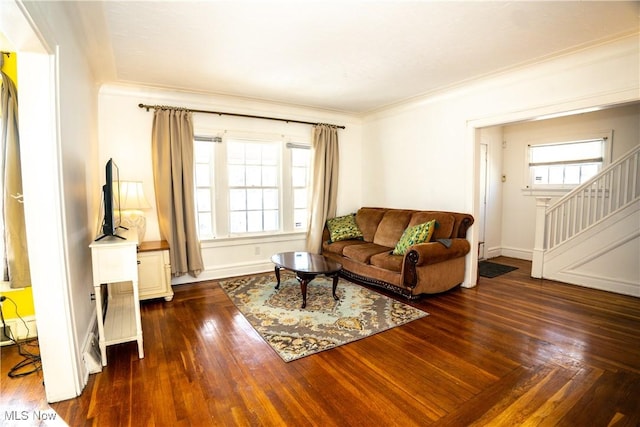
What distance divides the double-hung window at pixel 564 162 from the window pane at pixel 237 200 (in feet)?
15.8

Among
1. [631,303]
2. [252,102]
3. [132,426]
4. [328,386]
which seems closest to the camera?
[132,426]

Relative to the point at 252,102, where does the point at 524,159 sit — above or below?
below

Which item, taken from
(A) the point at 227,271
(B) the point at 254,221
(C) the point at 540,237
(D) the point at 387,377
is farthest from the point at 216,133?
(C) the point at 540,237

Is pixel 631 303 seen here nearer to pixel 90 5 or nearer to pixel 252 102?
pixel 252 102

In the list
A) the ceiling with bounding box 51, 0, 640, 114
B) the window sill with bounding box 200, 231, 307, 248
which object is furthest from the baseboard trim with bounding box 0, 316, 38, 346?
the ceiling with bounding box 51, 0, 640, 114

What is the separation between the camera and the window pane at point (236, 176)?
176 inches

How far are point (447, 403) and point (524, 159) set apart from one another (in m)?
4.98

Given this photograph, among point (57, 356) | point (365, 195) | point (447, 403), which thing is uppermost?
point (365, 195)

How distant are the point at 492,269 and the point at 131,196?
16.5ft

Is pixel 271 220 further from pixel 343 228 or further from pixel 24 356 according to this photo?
pixel 24 356

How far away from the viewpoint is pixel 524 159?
214 inches

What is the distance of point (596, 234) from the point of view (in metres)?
3.94

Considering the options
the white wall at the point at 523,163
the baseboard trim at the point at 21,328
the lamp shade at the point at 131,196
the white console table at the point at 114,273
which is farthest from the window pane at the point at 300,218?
the white wall at the point at 523,163

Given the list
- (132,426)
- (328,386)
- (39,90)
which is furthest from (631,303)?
(39,90)
